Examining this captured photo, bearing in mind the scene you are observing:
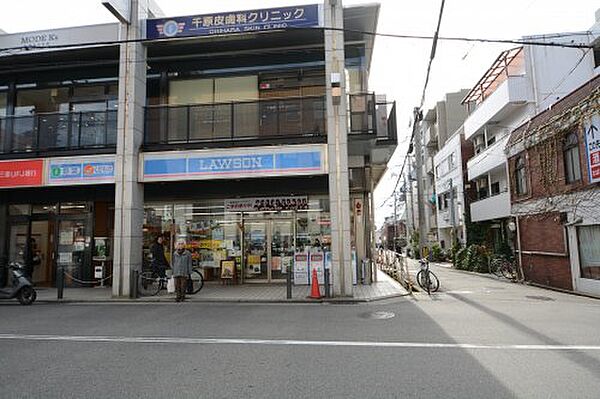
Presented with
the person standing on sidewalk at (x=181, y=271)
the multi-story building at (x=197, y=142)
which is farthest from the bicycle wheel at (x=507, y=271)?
the person standing on sidewalk at (x=181, y=271)

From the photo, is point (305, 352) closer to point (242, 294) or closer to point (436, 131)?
point (242, 294)

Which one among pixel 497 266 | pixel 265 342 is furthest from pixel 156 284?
pixel 497 266

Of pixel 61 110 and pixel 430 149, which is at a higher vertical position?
pixel 430 149

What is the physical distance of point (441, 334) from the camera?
24.7 ft

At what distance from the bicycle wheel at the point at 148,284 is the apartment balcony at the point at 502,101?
759 inches

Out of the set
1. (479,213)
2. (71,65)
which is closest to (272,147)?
(71,65)

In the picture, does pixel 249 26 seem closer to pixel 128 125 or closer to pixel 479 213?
pixel 128 125

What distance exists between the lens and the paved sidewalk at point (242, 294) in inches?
476

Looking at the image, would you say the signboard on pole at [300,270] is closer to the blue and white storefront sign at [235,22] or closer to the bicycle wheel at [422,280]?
the bicycle wheel at [422,280]

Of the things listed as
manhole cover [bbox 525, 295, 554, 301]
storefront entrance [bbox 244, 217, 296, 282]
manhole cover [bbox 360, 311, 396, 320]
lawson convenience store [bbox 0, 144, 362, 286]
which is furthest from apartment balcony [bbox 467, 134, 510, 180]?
manhole cover [bbox 360, 311, 396, 320]

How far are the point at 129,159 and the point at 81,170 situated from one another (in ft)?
5.87

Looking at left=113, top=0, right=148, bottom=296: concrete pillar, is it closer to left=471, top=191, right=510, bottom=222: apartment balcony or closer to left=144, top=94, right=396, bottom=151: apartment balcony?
left=144, top=94, right=396, bottom=151: apartment balcony

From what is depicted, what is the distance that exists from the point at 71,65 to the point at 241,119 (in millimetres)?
7274

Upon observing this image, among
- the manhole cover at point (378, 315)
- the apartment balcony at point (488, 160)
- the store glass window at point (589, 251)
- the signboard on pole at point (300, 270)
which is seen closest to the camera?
the manhole cover at point (378, 315)
